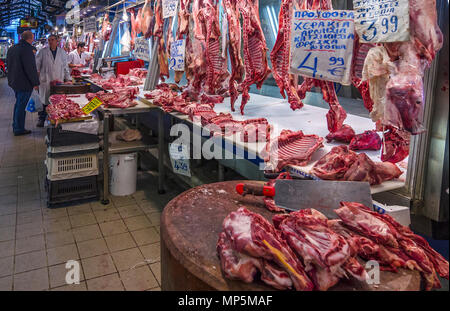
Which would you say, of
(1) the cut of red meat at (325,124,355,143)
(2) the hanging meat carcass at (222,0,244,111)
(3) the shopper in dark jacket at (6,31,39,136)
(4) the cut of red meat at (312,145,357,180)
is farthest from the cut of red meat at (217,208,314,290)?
(3) the shopper in dark jacket at (6,31,39,136)

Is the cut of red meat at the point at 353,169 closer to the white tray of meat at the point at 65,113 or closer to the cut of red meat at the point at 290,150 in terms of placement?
the cut of red meat at the point at 290,150

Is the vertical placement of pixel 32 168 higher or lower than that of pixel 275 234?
lower

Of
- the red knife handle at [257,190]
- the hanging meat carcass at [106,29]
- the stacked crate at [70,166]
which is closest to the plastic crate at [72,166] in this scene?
the stacked crate at [70,166]

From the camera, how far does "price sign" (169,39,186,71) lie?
186 inches

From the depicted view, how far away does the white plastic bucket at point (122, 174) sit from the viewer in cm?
499

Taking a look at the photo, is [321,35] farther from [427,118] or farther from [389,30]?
[427,118]

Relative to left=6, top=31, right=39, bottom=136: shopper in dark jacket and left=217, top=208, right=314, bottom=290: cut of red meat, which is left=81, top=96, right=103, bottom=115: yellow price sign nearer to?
left=217, top=208, right=314, bottom=290: cut of red meat

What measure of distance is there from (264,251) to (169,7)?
15.7ft

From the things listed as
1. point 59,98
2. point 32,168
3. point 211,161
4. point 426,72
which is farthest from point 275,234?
point 32,168

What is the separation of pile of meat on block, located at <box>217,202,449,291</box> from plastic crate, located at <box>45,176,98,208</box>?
12.2 feet

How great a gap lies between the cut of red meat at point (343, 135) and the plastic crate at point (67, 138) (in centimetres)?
323

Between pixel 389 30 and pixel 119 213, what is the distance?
369cm

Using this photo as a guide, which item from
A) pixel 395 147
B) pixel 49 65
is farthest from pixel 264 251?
pixel 49 65
